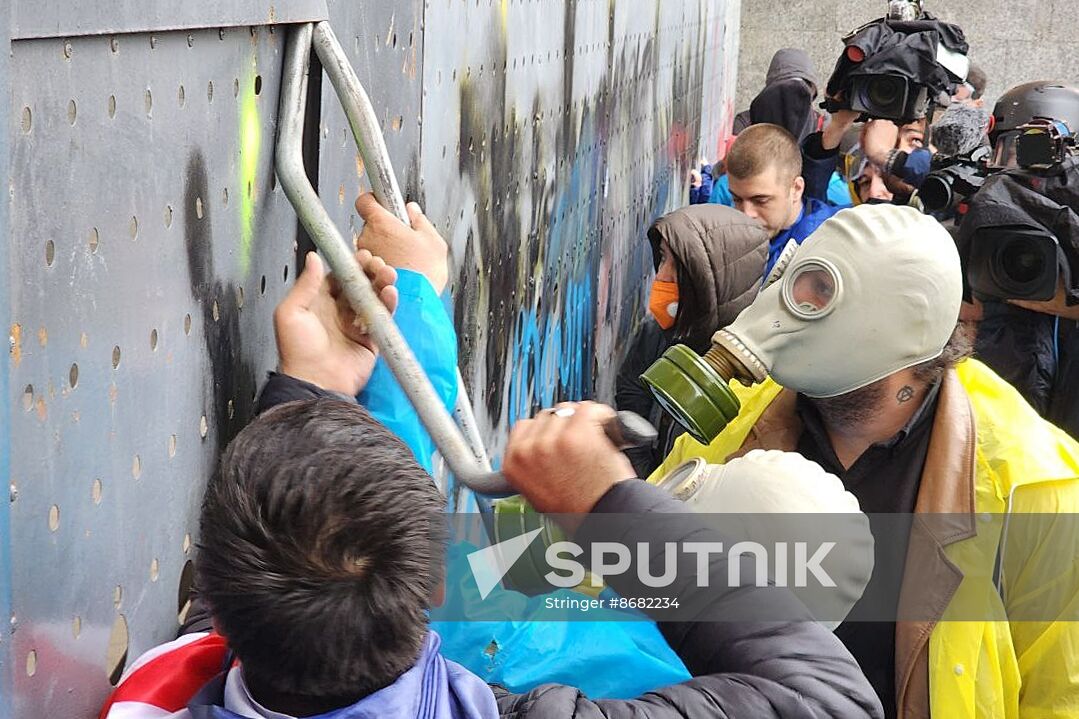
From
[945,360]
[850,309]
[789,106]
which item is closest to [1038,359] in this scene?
[945,360]

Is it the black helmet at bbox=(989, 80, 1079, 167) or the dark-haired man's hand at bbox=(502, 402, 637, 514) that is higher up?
the dark-haired man's hand at bbox=(502, 402, 637, 514)

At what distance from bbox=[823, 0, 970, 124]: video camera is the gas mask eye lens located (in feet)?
11.3

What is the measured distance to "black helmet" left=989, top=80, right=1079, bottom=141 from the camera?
4.36 metres

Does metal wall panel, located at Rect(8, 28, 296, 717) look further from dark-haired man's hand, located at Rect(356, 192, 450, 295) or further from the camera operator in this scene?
the camera operator

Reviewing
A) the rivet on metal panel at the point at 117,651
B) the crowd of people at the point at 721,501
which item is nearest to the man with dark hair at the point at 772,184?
the crowd of people at the point at 721,501

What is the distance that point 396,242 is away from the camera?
6.46 ft

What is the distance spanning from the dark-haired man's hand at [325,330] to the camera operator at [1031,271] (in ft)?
8.34

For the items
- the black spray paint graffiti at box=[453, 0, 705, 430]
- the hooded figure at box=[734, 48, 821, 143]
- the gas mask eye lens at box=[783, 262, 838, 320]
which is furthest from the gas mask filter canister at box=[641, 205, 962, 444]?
the hooded figure at box=[734, 48, 821, 143]

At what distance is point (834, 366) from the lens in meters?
2.16

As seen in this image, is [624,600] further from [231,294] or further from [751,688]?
[231,294]

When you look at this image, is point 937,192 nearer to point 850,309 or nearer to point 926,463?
point 926,463

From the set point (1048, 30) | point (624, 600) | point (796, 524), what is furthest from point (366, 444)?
point (1048, 30)

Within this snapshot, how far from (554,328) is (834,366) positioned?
7.51 feet

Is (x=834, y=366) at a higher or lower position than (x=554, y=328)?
higher
